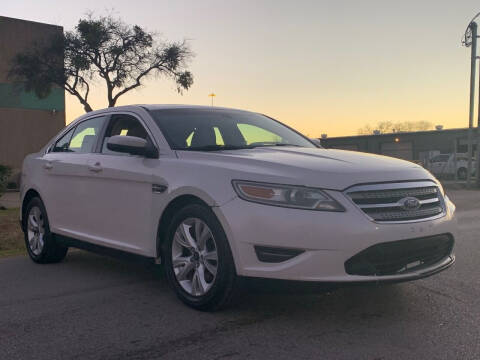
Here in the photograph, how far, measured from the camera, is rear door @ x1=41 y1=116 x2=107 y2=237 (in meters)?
5.47

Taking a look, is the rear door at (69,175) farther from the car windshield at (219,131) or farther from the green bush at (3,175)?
the green bush at (3,175)

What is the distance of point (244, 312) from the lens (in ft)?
13.3

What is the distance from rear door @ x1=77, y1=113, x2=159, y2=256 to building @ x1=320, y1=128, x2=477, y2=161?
34.6 meters

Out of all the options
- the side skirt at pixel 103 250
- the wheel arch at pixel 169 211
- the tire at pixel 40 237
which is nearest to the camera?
the wheel arch at pixel 169 211

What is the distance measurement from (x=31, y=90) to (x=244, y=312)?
30.5 meters

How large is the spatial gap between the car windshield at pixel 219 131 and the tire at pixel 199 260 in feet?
2.46

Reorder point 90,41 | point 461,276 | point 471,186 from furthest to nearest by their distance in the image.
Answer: point 90,41
point 471,186
point 461,276

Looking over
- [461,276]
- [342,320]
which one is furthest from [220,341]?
[461,276]

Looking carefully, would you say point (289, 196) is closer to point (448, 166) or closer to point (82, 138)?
point (82, 138)

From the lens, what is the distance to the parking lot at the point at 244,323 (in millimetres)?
3322

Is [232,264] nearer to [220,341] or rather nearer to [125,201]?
[220,341]

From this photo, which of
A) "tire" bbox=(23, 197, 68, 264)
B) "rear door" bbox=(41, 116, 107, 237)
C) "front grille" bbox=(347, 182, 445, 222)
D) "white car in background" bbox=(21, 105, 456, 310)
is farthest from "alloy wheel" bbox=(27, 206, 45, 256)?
"front grille" bbox=(347, 182, 445, 222)

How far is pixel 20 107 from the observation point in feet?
107

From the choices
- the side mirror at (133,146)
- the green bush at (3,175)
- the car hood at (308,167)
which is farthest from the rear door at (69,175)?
the green bush at (3,175)
